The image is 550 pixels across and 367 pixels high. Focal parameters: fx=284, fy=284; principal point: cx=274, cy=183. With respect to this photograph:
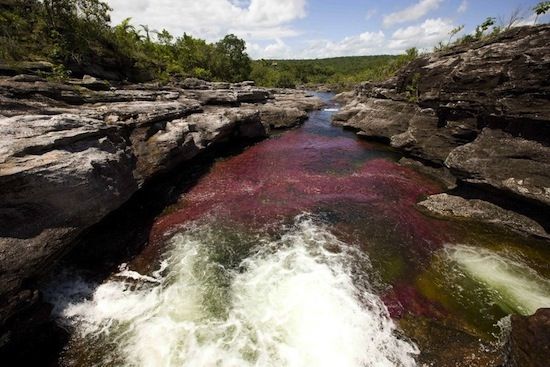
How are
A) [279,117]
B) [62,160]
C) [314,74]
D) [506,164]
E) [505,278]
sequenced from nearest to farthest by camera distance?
[62,160]
[505,278]
[506,164]
[279,117]
[314,74]

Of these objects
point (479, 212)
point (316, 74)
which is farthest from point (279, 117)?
point (316, 74)

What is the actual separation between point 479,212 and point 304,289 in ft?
38.9

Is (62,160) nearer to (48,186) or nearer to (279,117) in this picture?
(48,186)

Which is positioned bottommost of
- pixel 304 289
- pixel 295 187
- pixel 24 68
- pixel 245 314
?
pixel 245 314

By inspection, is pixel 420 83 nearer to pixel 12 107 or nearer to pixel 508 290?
pixel 508 290

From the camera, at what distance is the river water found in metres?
9.06

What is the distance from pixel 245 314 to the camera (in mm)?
10297

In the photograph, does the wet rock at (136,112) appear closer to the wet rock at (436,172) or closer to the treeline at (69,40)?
the treeline at (69,40)

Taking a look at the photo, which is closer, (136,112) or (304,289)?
(304,289)

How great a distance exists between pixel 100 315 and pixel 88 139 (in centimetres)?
778

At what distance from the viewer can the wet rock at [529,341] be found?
644 cm

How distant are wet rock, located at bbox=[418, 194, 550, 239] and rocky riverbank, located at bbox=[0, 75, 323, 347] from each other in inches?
664

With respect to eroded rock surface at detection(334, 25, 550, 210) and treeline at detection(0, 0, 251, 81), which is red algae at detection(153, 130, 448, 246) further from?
treeline at detection(0, 0, 251, 81)

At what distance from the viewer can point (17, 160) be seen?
384 inches
